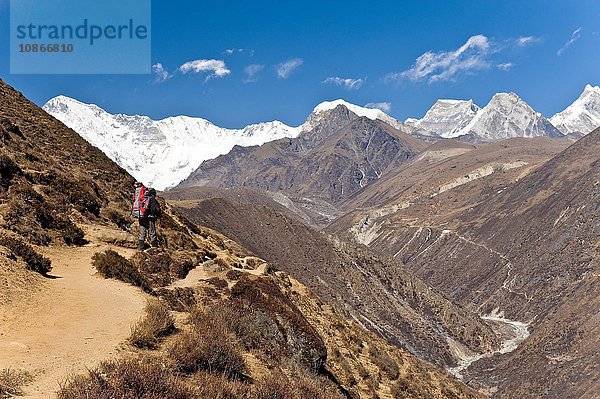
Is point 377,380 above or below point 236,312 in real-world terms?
below

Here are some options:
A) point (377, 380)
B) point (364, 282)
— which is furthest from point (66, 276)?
point (364, 282)

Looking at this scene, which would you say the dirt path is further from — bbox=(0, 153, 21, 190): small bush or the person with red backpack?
bbox=(0, 153, 21, 190): small bush

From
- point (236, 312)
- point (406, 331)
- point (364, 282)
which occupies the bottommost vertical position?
point (406, 331)

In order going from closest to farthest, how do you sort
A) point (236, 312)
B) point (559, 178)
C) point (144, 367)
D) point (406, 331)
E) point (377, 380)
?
1. point (144, 367)
2. point (236, 312)
3. point (377, 380)
4. point (406, 331)
5. point (559, 178)

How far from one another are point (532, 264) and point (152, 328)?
129582mm

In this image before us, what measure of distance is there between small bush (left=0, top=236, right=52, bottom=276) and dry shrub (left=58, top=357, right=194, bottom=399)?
24.2 feet

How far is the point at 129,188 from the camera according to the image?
35906 millimetres

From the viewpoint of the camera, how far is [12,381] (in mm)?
8016

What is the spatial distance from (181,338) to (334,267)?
7970 cm

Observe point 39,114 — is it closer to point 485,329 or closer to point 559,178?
point 485,329

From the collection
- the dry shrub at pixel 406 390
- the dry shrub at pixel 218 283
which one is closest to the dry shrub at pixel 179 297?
the dry shrub at pixel 218 283

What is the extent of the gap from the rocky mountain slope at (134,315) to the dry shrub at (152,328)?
1.8 inches

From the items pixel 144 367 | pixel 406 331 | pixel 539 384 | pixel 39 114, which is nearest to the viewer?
pixel 144 367

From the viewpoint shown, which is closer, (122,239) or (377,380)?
(122,239)
